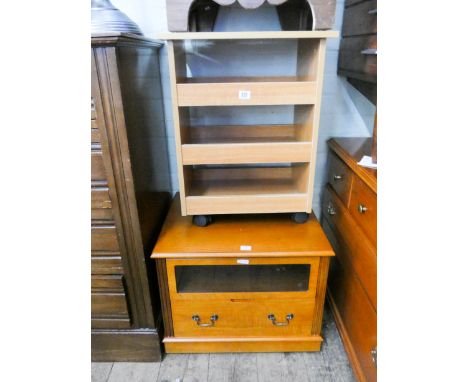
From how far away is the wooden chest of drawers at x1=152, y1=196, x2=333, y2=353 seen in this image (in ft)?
3.56

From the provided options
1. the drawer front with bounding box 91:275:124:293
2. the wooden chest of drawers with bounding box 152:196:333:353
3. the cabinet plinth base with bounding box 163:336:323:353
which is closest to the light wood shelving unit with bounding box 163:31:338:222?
the wooden chest of drawers with bounding box 152:196:333:353

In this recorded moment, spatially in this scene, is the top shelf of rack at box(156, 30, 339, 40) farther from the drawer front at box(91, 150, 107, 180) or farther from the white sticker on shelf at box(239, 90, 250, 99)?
the drawer front at box(91, 150, 107, 180)

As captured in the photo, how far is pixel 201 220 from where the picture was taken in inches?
47.1

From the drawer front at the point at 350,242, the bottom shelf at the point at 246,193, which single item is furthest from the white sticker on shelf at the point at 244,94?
the drawer front at the point at 350,242

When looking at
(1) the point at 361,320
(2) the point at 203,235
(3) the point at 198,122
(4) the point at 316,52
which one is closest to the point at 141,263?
(2) the point at 203,235

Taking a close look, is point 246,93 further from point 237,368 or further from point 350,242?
point 237,368

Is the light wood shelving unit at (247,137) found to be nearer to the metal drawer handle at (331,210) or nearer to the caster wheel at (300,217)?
the caster wheel at (300,217)

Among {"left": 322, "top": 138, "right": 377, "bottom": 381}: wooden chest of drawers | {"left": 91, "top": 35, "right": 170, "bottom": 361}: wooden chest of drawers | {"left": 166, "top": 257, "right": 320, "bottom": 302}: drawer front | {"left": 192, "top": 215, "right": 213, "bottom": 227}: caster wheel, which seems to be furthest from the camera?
{"left": 192, "top": 215, "right": 213, "bottom": 227}: caster wheel

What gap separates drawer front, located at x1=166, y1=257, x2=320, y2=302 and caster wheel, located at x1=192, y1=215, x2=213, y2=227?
0.51 feet

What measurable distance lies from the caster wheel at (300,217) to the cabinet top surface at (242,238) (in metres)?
0.02

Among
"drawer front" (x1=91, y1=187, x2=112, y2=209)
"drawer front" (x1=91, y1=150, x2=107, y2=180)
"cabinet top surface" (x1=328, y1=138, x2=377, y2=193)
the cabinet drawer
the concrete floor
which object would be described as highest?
"drawer front" (x1=91, y1=150, x2=107, y2=180)

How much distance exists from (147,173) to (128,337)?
63 cm

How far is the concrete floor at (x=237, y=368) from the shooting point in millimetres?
1180

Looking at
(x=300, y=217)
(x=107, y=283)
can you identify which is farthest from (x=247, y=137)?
(x=107, y=283)
